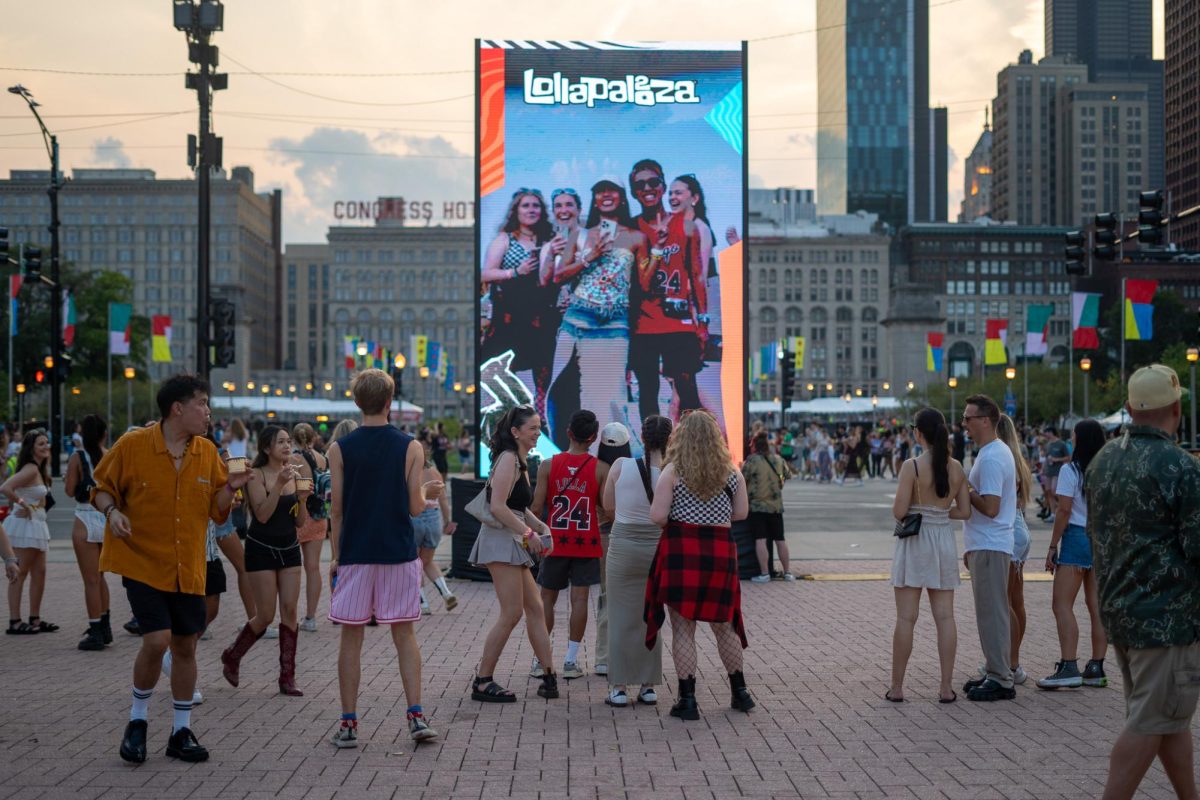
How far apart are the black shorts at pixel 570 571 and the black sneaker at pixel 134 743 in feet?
10.5

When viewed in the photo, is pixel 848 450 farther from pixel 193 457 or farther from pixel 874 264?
pixel 874 264

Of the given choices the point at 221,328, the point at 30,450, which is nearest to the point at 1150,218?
the point at 221,328

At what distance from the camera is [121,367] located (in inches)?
3346

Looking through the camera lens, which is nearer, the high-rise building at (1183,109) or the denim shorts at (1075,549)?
the denim shorts at (1075,549)

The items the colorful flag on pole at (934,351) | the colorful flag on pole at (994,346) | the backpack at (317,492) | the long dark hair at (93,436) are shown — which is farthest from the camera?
the colorful flag on pole at (934,351)

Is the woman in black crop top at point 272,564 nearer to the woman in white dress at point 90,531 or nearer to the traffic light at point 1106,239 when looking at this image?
the woman in white dress at point 90,531

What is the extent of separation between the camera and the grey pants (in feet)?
28.4

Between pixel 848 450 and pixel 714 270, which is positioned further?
pixel 848 450

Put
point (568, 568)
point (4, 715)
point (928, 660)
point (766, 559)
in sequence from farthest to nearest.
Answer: point (766, 559) → point (928, 660) → point (568, 568) → point (4, 715)

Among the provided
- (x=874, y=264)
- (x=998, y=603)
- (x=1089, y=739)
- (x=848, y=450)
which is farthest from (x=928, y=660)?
(x=874, y=264)

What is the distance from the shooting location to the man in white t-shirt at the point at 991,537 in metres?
8.68

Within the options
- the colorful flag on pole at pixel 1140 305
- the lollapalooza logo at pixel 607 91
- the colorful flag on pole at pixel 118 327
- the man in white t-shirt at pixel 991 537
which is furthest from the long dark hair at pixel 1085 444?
the colorful flag on pole at pixel 118 327

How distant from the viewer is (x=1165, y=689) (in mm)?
5027

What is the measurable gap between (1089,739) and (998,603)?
1417 millimetres
